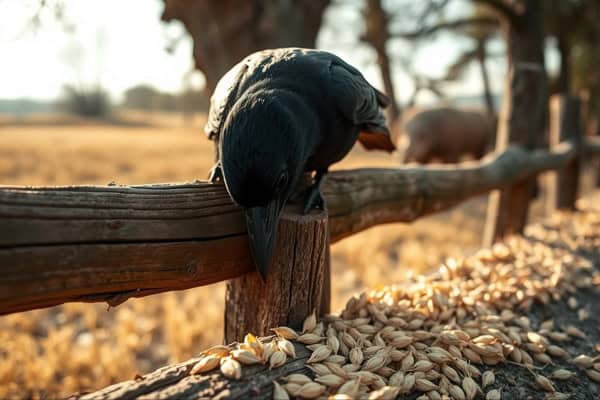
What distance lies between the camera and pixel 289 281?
1.41m

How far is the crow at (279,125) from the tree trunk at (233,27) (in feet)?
6.70

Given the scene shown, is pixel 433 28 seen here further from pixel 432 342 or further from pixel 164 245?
pixel 164 245

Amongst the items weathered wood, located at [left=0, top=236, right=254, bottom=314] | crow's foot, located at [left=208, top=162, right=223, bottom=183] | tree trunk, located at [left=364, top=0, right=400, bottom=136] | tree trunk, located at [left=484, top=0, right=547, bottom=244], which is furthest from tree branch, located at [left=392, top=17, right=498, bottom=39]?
weathered wood, located at [left=0, top=236, right=254, bottom=314]

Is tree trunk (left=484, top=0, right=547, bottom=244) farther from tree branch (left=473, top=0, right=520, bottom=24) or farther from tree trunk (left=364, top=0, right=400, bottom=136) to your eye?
tree trunk (left=364, top=0, right=400, bottom=136)

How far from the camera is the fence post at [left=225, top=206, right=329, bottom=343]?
1388 millimetres

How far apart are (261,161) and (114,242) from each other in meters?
0.43

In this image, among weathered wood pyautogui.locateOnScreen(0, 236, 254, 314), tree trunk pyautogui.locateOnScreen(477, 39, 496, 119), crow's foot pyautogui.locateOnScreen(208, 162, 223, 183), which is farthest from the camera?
tree trunk pyautogui.locateOnScreen(477, 39, 496, 119)

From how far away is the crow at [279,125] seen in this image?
1.21 meters

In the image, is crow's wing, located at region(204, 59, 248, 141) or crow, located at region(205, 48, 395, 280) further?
crow's wing, located at region(204, 59, 248, 141)

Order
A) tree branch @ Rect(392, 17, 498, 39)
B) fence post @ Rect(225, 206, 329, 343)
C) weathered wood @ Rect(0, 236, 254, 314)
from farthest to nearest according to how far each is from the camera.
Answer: tree branch @ Rect(392, 17, 498, 39) < fence post @ Rect(225, 206, 329, 343) < weathered wood @ Rect(0, 236, 254, 314)

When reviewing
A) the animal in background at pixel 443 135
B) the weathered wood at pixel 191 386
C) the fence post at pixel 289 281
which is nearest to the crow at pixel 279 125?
the fence post at pixel 289 281

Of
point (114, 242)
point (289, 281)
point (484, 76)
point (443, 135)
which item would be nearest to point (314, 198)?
point (289, 281)

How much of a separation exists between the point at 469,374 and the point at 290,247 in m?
0.70

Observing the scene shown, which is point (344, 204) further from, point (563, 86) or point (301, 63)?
point (563, 86)
